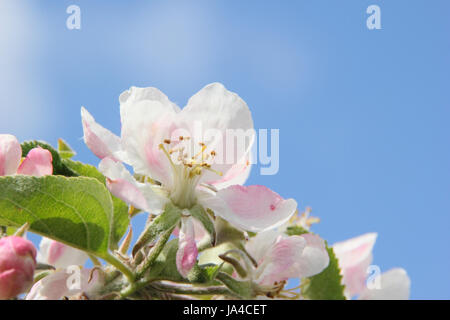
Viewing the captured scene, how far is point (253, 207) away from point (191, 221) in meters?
0.11

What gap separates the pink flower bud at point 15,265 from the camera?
0.77 meters

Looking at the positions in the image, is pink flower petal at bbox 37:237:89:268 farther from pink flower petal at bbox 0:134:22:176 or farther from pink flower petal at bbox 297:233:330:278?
pink flower petal at bbox 297:233:330:278

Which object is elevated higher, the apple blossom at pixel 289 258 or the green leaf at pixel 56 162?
the green leaf at pixel 56 162

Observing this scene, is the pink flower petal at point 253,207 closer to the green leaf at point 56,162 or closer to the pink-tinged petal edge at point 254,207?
the pink-tinged petal edge at point 254,207

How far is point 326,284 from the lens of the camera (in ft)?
3.04

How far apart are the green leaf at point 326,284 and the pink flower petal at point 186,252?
0.21 m

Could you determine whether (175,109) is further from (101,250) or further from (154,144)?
(101,250)

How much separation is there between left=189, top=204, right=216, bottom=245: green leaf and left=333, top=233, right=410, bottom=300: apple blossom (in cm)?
27

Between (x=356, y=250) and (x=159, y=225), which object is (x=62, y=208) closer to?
(x=159, y=225)

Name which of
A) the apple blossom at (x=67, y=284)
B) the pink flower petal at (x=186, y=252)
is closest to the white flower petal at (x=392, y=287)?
the pink flower petal at (x=186, y=252)

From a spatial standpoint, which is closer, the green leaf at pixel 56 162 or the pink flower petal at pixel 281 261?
the pink flower petal at pixel 281 261

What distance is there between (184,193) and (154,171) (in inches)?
2.9

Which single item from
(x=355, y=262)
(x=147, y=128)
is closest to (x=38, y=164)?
(x=147, y=128)

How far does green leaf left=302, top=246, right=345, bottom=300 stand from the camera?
903 mm
